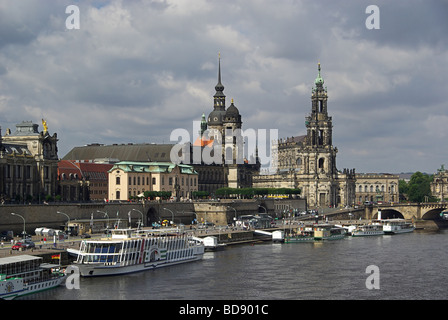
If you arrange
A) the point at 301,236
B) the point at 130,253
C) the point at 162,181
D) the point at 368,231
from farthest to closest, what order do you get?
1. the point at 162,181
2. the point at 368,231
3. the point at 301,236
4. the point at 130,253

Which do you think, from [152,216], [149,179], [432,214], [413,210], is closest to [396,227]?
[413,210]

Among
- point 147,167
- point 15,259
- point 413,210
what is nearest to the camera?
point 15,259

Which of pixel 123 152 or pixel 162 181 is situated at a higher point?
pixel 123 152

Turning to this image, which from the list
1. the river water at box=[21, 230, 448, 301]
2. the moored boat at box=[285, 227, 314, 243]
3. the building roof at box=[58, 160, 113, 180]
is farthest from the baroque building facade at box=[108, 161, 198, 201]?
the river water at box=[21, 230, 448, 301]

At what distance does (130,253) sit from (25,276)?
14232mm

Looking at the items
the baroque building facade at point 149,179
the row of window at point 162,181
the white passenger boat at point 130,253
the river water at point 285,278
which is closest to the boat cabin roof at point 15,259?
the river water at point 285,278

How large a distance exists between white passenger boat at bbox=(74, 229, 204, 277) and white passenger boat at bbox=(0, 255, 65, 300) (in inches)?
196

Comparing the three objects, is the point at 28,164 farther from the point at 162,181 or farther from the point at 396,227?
the point at 396,227

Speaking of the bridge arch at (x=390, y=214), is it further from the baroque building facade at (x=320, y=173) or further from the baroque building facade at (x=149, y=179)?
the baroque building facade at (x=149, y=179)

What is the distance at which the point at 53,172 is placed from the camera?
122m

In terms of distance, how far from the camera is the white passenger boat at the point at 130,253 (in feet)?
246

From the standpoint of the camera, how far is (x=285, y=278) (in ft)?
246
